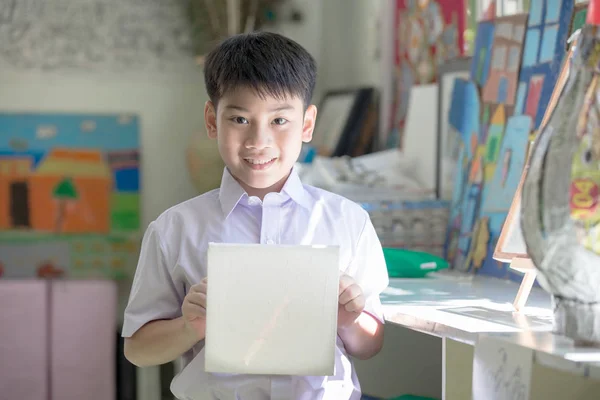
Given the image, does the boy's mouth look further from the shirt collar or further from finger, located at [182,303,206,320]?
finger, located at [182,303,206,320]

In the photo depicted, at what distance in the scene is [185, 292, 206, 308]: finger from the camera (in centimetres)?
118

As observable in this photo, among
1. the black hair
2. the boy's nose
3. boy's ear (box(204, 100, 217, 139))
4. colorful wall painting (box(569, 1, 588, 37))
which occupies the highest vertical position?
colorful wall painting (box(569, 1, 588, 37))

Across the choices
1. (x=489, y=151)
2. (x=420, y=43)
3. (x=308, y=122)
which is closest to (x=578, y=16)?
(x=489, y=151)

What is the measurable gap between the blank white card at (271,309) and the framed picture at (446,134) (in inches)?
51.5

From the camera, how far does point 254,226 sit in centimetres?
137

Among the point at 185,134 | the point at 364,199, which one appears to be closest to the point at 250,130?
the point at 364,199

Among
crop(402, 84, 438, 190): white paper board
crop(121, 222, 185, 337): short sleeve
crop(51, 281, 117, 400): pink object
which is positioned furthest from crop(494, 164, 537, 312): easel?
crop(51, 281, 117, 400): pink object

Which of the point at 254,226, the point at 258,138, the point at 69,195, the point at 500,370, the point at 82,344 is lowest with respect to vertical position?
the point at 82,344

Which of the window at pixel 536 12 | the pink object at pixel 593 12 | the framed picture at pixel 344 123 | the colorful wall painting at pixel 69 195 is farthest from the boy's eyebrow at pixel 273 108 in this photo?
the colorful wall painting at pixel 69 195

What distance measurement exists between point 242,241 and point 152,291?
15 cm

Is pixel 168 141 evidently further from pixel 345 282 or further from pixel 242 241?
pixel 345 282

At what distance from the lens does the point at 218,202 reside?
1.39 metres

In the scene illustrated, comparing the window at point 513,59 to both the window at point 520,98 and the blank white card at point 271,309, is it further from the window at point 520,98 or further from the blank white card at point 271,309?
the blank white card at point 271,309

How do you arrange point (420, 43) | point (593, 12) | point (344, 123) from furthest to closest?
1. point (344, 123)
2. point (420, 43)
3. point (593, 12)
